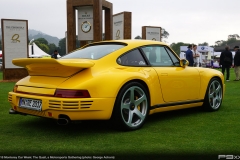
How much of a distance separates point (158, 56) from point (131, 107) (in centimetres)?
119

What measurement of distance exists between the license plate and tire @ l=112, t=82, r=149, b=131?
967 millimetres

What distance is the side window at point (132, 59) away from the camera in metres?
4.54

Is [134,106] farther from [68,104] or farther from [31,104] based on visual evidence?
[31,104]

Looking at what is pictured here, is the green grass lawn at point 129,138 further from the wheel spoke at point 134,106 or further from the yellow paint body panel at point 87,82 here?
the yellow paint body panel at point 87,82

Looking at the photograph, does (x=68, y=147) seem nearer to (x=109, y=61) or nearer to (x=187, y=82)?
(x=109, y=61)

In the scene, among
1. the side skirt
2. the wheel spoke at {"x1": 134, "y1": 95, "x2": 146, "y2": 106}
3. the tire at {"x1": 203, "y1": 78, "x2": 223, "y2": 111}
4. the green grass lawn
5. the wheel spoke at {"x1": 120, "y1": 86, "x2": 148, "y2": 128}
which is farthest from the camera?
the tire at {"x1": 203, "y1": 78, "x2": 223, "y2": 111}

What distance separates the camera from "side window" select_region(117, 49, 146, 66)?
4.54 meters

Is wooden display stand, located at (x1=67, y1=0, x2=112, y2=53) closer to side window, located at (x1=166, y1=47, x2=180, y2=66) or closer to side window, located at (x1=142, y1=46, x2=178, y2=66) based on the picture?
side window, located at (x1=166, y1=47, x2=180, y2=66)

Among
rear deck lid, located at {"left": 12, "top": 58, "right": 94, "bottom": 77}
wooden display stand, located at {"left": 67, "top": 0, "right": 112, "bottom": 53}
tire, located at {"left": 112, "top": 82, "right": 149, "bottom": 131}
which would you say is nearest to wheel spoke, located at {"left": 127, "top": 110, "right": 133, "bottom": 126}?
tire, located at {"left": 112, "top": 82, "right": 149, "bottom": 131}

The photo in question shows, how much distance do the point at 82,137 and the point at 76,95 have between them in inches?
22.4

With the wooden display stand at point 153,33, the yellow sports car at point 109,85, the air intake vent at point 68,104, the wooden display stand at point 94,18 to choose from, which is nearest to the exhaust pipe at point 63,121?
the yellow sports car at point 109,85

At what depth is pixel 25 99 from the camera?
4.18 meters

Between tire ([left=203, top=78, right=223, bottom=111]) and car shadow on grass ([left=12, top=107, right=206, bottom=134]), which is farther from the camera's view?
tire ([left=203, top=78, right=223, bottom=111])

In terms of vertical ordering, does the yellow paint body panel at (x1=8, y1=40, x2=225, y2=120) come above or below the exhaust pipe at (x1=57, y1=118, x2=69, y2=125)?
above
